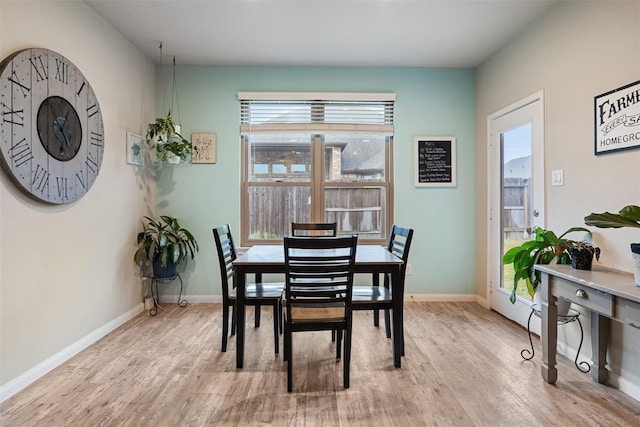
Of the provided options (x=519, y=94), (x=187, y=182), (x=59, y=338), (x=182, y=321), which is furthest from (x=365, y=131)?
(x=59, y=338)

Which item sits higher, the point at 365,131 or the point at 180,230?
the point at 365,131

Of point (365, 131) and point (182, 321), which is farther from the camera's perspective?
point (365, 131)

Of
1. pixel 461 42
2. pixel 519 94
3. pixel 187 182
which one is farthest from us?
pixel 187 182

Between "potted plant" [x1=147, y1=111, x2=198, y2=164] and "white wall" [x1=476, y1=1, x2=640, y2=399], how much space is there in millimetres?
3327

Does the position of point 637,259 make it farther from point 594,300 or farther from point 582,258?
point 582,258

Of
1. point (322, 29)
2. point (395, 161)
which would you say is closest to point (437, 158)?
point (395, 161)

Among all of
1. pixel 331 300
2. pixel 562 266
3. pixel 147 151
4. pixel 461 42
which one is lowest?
pixel 331 300

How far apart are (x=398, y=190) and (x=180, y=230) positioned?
2.47 meters

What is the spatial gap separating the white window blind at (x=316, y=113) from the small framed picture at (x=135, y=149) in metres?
1.08

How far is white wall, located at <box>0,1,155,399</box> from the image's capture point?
2123mm

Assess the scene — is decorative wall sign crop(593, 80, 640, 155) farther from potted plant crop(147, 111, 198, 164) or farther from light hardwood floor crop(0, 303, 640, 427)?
potted plant crop(147, 111, 198, 164)

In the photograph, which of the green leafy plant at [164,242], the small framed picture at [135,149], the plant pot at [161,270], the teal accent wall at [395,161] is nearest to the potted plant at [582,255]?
the teal accent wall at [395,161]

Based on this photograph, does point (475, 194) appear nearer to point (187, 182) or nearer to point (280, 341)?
point (280, 341)

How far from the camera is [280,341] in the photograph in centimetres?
290
